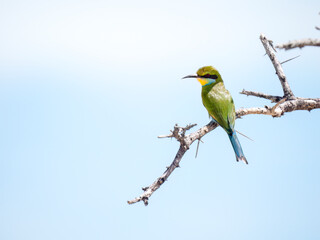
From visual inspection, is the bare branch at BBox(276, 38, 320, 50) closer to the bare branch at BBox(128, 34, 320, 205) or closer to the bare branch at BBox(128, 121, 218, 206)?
the bare branch at BBox(128, 121, 218, 206)

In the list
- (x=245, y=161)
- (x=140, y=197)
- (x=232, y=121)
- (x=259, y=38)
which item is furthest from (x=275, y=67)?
(x=140, y=197)

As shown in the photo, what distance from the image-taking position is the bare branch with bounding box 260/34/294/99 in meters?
4.66

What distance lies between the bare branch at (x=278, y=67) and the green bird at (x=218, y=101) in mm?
638

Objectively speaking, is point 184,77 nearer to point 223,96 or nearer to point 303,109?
point 223,96

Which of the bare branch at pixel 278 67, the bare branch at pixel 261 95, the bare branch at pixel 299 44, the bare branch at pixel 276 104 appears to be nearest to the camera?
the bare branch at pixel 299 44

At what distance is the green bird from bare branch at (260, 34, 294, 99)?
638mm

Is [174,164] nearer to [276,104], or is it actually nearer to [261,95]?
[276,104]

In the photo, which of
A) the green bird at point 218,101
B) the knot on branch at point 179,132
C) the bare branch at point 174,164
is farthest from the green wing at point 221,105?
the knot on branch at point 179,132

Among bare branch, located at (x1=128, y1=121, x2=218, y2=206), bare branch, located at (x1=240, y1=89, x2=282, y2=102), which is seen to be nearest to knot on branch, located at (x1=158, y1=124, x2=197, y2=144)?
bare branch, located at (x1=128, y1=121, x2=218, y2=206)

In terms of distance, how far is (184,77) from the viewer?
5.58 m

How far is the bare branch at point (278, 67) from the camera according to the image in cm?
466

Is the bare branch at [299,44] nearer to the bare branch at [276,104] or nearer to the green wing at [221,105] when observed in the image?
the bare branch at [276,104]

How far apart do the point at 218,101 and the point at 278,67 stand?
2.94 ft

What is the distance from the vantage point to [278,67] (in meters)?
4.72
